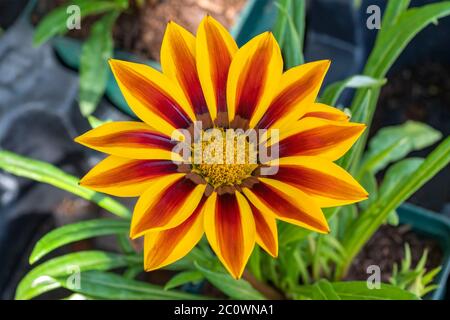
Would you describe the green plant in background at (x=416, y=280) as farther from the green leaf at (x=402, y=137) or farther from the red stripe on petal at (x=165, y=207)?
the red stripe on petal at (x=165, y=207)

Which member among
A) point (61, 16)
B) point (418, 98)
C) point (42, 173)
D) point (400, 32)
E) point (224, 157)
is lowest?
point (224, 157)

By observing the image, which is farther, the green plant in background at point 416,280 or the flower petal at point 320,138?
the green plant in background at point 416,280

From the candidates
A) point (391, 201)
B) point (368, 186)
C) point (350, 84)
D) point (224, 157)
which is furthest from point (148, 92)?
point (368, 186)

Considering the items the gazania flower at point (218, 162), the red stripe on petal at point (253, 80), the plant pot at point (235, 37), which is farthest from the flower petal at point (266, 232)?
the plant pot at point (235, 37)

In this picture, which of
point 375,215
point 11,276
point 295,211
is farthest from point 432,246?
point 11,276

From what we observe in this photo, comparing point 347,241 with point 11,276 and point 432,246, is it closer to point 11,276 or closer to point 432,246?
point 432,246

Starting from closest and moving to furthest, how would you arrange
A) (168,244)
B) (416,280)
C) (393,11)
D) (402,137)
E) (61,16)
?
(168,244), (393,11), (416,280), (402,137), (61,16)

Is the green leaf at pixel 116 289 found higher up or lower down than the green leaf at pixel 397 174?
lower down

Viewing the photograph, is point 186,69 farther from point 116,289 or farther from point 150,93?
point 116,289
